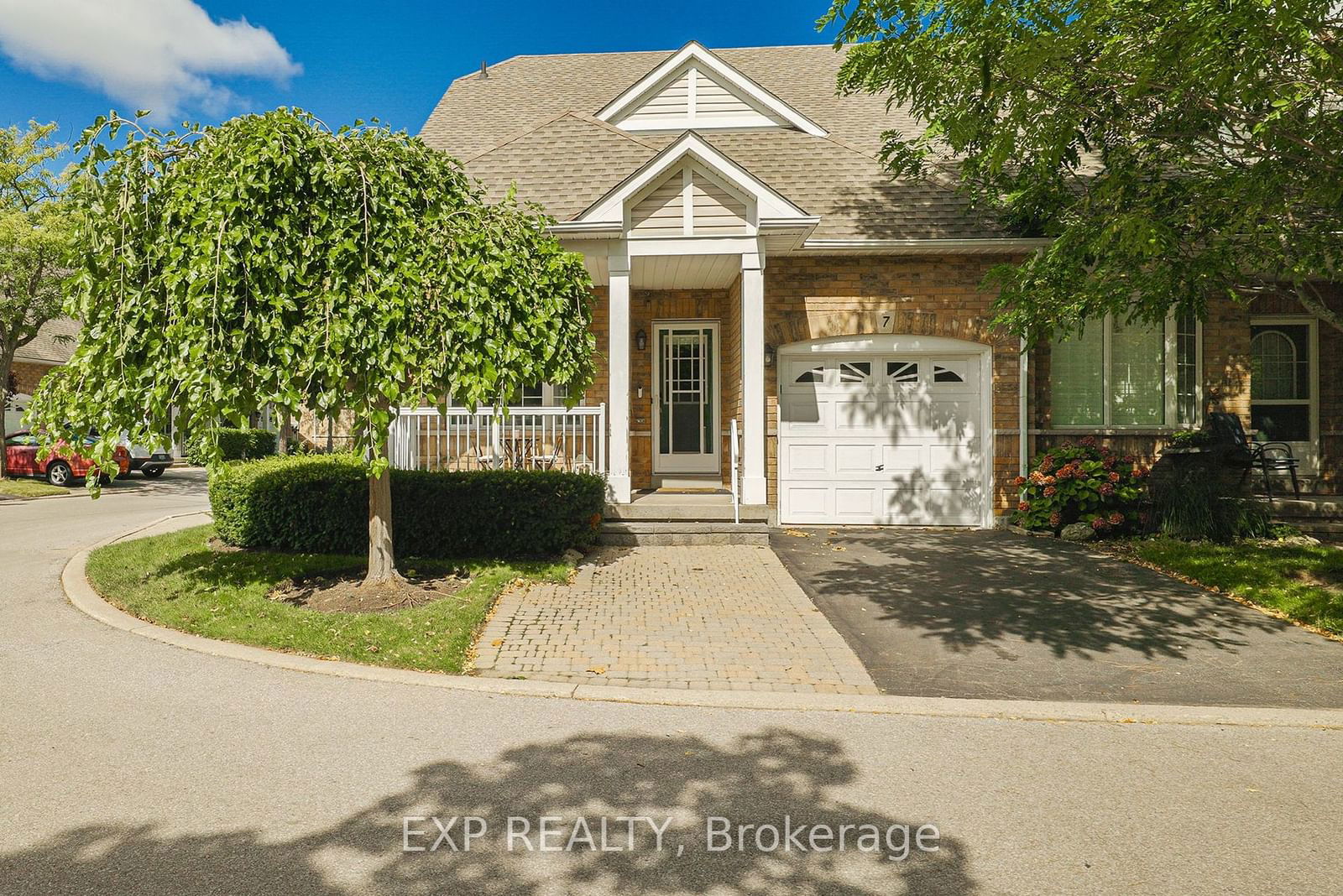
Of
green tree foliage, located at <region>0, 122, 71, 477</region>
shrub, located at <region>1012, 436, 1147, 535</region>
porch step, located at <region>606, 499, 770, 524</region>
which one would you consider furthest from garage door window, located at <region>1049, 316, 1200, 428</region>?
green tree foliage, located at <region>0, 122, 71, 477</region>

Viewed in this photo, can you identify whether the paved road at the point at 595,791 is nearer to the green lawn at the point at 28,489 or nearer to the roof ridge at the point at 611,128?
the roof ridge at the point at 611,128

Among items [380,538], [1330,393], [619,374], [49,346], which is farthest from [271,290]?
[49,346]

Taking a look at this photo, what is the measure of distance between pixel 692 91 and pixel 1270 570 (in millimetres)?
10689

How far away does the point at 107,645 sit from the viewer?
17.9 ft

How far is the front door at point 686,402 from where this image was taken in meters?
12.2

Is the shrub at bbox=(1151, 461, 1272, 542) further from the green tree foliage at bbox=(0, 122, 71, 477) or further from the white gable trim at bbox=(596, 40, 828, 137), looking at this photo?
the green tree foliage at bbox=(0, 122, 71, 477)

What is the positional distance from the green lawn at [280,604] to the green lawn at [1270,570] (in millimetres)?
6148

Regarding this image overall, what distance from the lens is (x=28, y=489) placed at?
53.9 feet

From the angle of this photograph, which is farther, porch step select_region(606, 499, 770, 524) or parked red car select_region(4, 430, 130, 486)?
parked red car select_region(4, 430, 130, 486)

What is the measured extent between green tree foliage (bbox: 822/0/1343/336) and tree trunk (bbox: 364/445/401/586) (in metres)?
6.19

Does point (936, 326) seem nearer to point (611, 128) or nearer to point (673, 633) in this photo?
point (611, 128)

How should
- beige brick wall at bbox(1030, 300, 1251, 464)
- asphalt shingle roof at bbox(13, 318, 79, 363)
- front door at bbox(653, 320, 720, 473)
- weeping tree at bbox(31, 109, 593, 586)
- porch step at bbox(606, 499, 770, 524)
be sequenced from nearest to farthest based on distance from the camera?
weeping tree at bbox(31, 109, 593, 586)
porch step at bbox(606, 499, 770, 524)
beige brick wall at bbox(1030, 300, 1251, 464)
front door at bbox(653, 320, 720, 473)
asphalt shingle roof at bbox(13, 318, 79, 363)

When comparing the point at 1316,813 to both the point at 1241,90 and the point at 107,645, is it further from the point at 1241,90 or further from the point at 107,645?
the point at 107,645

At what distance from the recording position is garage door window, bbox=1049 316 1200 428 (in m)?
11.1
